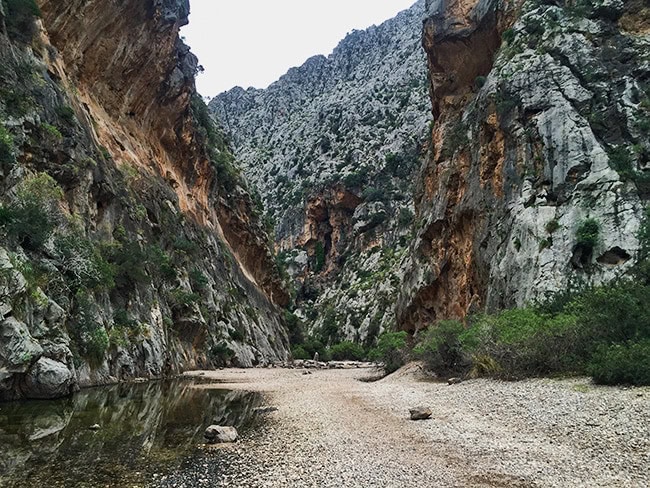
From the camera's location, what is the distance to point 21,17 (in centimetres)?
2619

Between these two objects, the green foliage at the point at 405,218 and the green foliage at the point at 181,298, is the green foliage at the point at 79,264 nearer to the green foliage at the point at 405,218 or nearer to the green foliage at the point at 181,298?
the green foliage at the point at 181,298

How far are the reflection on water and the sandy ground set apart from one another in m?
0.84

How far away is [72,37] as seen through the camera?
32.8m

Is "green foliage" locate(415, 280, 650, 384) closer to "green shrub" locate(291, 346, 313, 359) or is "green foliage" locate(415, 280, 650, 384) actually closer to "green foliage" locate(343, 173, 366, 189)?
"green shrub" locate(291, 346, 313, 359)

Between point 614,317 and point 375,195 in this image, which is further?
point 375,195

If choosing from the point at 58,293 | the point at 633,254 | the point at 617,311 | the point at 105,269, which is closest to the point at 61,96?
the point at 105,269

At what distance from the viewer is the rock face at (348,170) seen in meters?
81.4

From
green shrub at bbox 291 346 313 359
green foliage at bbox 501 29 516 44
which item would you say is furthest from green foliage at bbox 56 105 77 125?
green shrub at bbox 291 346 313 359

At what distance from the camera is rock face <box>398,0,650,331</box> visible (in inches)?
916

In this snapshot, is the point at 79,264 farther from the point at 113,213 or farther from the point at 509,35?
the point at 509,35

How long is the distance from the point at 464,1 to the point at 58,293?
43.2 meters

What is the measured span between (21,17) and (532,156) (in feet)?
107

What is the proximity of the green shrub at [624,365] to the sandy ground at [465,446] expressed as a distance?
40cm

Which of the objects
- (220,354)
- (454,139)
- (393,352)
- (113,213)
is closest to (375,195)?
(454,139)
